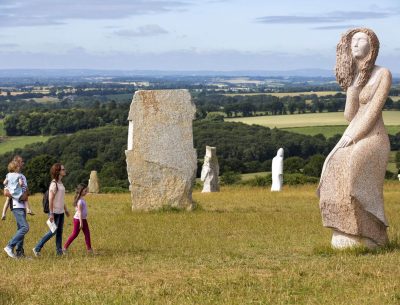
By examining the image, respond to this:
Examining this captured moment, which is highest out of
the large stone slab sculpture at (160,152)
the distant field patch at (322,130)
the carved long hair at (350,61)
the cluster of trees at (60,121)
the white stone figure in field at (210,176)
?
→ the carved long hair at (350,61)

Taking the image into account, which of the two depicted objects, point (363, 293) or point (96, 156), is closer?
point (363, 293)

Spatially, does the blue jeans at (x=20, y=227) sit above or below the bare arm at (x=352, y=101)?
below

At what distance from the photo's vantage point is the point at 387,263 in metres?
12.7

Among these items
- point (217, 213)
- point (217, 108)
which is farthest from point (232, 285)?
point (217, 108)

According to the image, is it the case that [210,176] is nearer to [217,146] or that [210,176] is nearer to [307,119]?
[217,146]

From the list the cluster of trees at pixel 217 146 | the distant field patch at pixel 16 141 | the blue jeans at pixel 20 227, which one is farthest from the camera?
Answer: the distant field patch at pixel 16 141

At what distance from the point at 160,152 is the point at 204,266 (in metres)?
10.8

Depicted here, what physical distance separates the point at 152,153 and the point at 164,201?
4.34 ft

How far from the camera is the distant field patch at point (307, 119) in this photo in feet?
254

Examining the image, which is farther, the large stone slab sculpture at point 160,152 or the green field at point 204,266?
the large stone slab sculpture at point 160,152

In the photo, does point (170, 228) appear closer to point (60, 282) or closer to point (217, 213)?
point (217, 213)

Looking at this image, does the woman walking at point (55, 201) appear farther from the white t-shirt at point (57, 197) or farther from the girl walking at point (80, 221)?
the girl walking at point (80, 221)

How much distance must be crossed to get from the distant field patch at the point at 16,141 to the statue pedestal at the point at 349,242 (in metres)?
61.7

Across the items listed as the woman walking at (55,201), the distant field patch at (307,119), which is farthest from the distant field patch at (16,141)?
the woman walking at (55,201)
